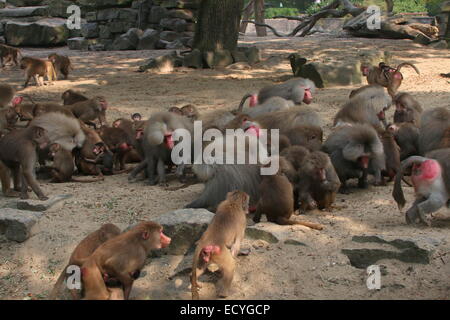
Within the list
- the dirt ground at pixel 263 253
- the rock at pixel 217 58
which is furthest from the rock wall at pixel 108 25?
the dirt ground at pixel 263 253

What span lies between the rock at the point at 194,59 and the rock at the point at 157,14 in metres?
5.47

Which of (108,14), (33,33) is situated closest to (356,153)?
(108,14)

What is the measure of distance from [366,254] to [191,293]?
1346mm

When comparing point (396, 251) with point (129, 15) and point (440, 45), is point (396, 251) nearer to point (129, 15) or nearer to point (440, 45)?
point (440, 45)

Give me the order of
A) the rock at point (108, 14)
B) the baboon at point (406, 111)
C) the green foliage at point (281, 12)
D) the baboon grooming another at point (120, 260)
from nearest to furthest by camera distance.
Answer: the baboon grooming another at point (120, 260) → the baboon at point (406, 111) → the rock at point (108, 14) → the green foliage at point (281, 12)

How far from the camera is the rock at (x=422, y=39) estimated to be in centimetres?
1620

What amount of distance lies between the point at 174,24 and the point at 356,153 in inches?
529

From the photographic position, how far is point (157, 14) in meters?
18.9

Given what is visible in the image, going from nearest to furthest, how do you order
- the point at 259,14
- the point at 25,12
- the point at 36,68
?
the point at 36,68
the point at 25,12
the point at 259,14

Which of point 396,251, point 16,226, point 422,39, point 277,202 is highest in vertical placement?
point 422,39

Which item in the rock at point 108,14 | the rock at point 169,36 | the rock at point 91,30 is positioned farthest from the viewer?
the rock at point 91,30

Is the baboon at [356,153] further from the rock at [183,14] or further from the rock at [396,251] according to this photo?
the rock at [183,14]

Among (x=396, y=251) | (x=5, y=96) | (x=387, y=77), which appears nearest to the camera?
(x=396, y=251)

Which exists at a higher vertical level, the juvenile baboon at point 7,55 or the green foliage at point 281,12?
the green foliage at point 281,12
